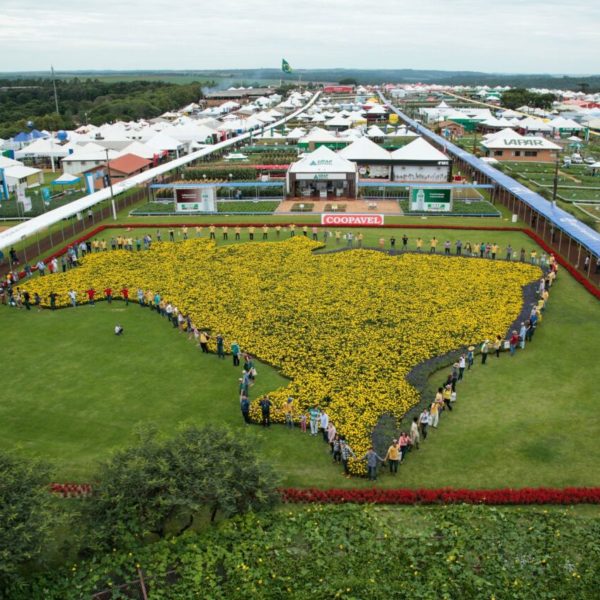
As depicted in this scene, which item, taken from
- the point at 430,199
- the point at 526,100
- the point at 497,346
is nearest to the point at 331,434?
the point at 497,346

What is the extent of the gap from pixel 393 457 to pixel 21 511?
9488 millimetres

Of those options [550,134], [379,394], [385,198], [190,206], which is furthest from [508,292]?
[550,134]

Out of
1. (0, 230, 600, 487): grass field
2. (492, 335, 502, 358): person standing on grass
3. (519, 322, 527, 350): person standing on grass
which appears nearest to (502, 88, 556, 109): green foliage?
(0, 230, 600, 487): grass field

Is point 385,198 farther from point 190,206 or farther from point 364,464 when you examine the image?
point 364,464

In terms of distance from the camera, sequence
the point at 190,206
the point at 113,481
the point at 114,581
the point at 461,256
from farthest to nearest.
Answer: the point at 190,206, the point at 461,256, the point at 113,481, the point at 114,581

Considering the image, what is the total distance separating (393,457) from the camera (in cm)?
1650

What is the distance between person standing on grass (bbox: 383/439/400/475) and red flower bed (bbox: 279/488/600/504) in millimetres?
1132

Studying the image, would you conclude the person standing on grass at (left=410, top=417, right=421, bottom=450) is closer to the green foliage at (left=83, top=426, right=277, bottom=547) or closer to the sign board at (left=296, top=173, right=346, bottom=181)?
the green foliage at (left=83, top=426, right=277, bottom=547)

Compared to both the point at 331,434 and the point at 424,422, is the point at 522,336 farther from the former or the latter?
the point at 331,434

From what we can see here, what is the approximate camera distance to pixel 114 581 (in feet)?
39.4

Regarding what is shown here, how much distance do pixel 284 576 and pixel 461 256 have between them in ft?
85.5

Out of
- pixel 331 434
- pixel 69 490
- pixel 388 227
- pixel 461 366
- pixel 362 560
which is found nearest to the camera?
pixel 362 560

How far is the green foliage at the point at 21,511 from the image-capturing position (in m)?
11.4

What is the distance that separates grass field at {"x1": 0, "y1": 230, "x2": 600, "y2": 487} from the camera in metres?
16.8
